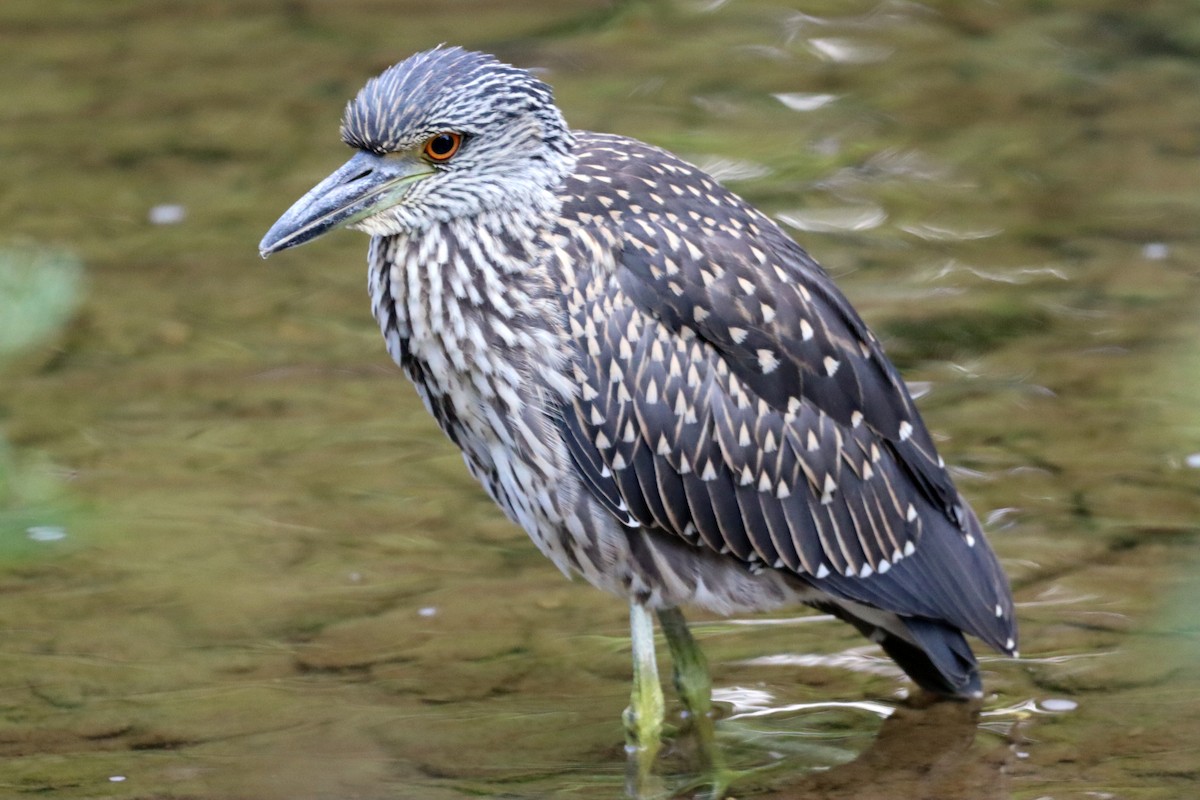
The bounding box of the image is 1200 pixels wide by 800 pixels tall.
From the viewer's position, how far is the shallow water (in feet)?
19.9

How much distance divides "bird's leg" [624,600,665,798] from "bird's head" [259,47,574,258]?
140 cm

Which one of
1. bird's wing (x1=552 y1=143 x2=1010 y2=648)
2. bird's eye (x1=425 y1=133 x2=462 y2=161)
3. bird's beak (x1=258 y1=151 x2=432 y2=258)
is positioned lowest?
bird's wing (x1=552 y1=143 x2=1010 y2=648)

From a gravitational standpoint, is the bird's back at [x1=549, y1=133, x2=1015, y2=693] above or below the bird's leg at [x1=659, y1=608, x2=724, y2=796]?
above

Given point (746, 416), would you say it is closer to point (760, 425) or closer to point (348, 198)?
point (760, 425)

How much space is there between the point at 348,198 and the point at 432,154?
29 cm

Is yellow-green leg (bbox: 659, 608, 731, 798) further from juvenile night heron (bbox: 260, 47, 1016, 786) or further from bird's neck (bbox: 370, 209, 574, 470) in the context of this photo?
bird's neck (bbox: 370, 209, 574, 470)

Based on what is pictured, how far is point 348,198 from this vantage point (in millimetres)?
5496

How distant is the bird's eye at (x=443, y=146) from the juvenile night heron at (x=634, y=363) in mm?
14

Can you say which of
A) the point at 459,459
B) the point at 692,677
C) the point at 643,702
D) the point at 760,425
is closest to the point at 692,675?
the point at 692,677

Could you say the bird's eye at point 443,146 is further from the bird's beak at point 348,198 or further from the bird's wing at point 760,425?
the bird's wing at point 760,425

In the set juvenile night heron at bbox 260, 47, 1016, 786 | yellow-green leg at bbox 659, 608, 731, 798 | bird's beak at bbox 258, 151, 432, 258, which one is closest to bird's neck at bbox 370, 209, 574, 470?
juvenile night heron at bbox 260, 47, 1016, 786

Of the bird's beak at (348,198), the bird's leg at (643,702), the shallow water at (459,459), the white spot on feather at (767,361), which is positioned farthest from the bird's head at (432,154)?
the shallow water at (459,459)

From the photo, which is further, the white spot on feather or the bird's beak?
the white spot on feather

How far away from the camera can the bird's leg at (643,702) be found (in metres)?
5.86
